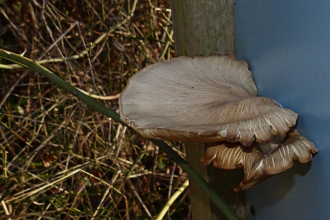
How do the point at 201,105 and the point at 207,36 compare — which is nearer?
the point at 201,105

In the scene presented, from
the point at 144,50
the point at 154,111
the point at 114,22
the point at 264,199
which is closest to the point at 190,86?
the point at 154,111

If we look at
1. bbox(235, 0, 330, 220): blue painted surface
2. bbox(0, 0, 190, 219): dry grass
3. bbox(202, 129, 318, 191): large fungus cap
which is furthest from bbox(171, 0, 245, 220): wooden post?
bbox(0, 0, 190, 219): dry grass

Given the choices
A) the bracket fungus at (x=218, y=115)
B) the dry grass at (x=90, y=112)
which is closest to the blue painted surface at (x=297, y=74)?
the bracket fungus at (x=218, y=115)

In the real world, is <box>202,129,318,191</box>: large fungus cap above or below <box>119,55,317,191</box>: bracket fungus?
below

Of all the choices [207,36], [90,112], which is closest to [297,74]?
[207,36]

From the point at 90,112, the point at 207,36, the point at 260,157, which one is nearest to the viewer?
the point at 260,157

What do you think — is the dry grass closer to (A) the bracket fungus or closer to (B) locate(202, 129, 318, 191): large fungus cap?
(A) the bracket fungus

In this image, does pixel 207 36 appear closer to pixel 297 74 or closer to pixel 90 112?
pixel 297 74
